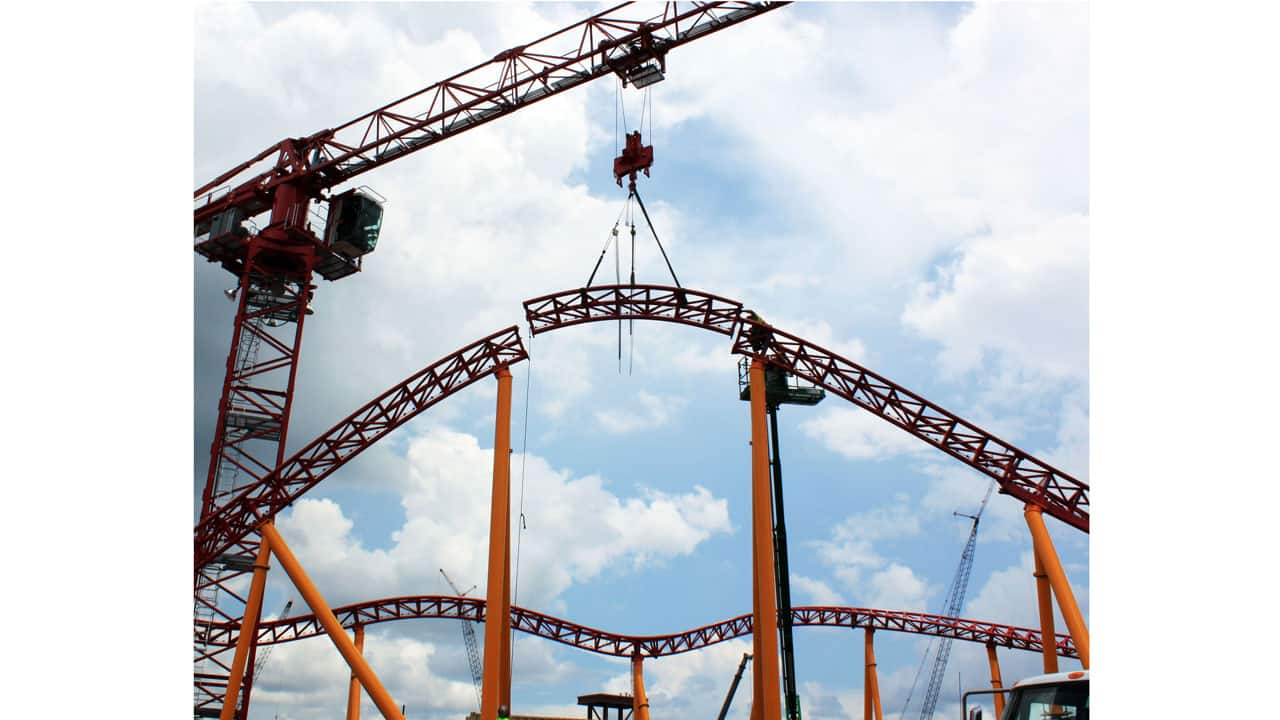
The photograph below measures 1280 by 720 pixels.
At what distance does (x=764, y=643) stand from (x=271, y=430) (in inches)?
993

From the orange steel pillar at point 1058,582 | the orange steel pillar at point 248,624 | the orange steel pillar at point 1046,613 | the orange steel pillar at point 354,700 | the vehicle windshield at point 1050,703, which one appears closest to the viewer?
the vehicle windshield at point 1050,703

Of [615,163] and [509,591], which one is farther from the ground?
[615,163]

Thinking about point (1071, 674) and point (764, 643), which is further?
point (764, 643)

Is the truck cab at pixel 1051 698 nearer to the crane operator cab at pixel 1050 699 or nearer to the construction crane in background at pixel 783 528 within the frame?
the crane operator cab at pixel 1050 699

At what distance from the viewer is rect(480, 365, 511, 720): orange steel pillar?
24.2 meters

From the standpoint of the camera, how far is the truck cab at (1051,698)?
11609mm

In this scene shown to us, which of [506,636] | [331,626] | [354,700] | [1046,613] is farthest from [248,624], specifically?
[1046,613]

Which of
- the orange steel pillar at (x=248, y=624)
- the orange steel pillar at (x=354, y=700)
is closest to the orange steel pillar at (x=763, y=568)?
the orange steel pillar at (x=248, y=624)

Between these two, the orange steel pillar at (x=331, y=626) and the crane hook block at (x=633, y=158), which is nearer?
the orange steel pillar at (x=331, y=626)

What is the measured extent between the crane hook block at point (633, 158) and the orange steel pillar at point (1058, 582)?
16229 millimetres

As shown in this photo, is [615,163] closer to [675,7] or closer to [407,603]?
[675,7]

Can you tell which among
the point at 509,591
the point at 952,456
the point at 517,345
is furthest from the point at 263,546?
the point at 952,456

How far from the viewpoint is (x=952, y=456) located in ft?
93.8

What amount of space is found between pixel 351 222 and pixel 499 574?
75.8ft
